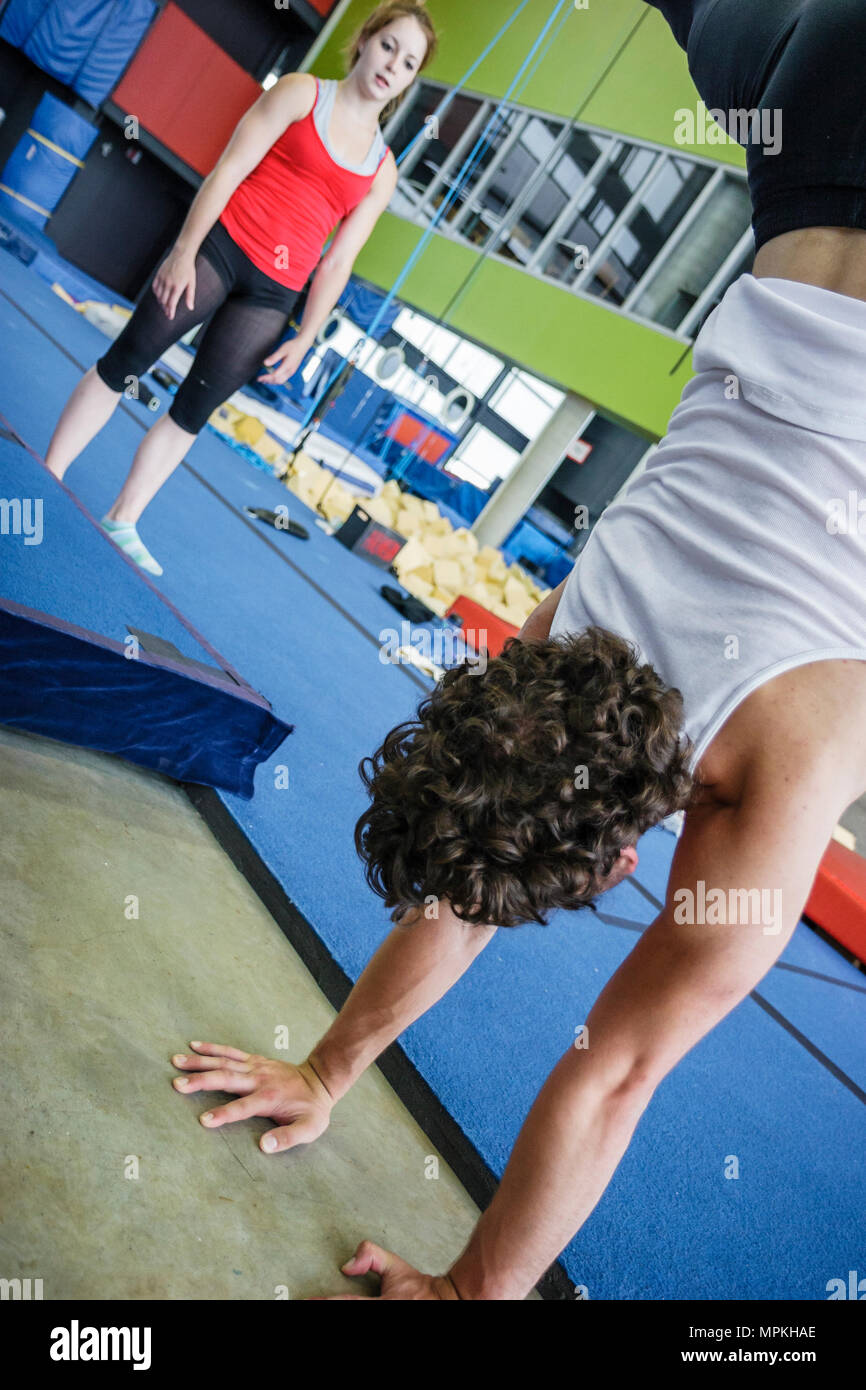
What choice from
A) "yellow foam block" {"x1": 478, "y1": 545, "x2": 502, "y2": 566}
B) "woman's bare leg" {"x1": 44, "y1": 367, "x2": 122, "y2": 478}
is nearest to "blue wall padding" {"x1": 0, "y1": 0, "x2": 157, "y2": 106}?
"yellow foam block" {"x1": 478, "y1": 545, "x2": 502, "y2": 566}

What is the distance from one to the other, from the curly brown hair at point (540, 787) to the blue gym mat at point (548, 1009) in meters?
0.61

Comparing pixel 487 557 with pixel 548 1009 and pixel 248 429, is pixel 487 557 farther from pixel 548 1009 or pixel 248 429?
pixel 548 1009

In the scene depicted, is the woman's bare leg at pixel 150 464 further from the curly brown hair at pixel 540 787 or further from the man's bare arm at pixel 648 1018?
the man's bare arm at pixel 648 1018

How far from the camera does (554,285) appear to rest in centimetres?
849

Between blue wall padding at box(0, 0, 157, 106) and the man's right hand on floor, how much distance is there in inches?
352

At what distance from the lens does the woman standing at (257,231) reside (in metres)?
2.06

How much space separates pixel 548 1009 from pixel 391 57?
2.11 metres

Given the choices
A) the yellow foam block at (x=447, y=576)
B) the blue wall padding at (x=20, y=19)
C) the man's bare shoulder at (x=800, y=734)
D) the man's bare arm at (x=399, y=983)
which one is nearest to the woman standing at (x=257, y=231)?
the man's bare arm at (x=399, y=983)

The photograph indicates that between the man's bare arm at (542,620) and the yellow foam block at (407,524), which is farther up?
the man's bare arm at (542,620)

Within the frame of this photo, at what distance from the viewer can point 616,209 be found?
816 cm

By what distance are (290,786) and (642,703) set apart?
1.22m

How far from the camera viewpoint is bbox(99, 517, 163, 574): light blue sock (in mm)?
2338

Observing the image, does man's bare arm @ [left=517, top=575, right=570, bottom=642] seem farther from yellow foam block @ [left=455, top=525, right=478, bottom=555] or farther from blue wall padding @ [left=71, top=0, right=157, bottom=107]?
blue wall padding @ [left=71, top=0, right=157, bottom=107]
